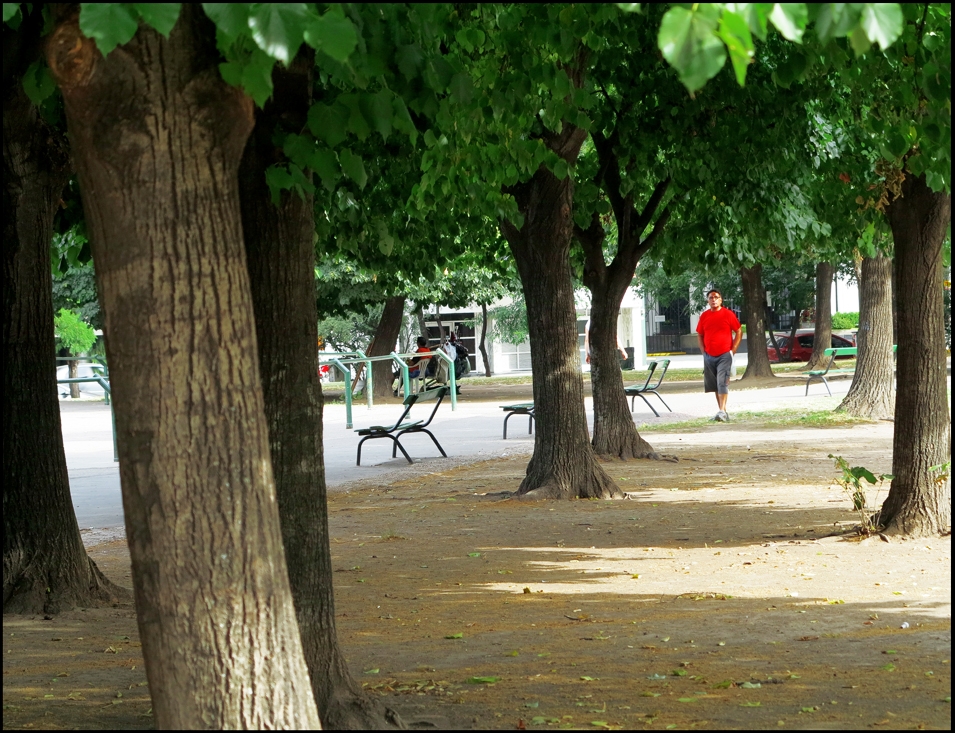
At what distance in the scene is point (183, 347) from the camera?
3055mm

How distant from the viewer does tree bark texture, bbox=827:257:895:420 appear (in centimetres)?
Result: 1817

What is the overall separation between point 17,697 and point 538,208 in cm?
711

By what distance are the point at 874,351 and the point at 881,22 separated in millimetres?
16635

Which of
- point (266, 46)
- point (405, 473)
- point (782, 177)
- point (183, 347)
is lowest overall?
point (405, 473)

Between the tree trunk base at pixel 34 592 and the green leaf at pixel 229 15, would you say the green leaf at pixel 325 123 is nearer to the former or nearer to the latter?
the green leaf at pixel 229 15

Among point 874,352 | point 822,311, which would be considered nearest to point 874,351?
point 874,352

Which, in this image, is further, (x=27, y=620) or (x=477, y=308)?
(x=477, y=308)

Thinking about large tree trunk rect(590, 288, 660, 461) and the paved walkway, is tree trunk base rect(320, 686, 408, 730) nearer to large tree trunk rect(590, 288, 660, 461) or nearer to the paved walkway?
the paved walkway

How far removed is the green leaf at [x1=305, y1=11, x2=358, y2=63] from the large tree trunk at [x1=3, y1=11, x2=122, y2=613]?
4081 mm

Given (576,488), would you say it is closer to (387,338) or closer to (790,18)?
(790,18)

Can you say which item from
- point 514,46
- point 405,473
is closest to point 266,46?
point 514,46

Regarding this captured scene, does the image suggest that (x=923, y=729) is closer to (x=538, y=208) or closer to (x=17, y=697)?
(x=17, y=697)

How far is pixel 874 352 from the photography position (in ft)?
60.0

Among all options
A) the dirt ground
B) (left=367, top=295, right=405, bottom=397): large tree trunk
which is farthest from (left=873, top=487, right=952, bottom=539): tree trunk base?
(left=367, top=295, right=405, bottom=397): large tree trunk
